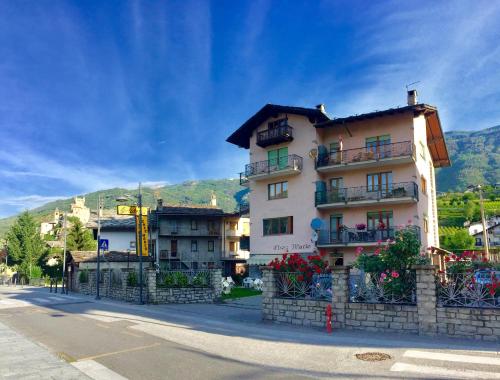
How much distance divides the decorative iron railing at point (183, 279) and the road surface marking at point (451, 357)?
16.1 meters

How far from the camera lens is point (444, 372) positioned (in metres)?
8.33

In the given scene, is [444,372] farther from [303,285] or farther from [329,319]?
[303,285]

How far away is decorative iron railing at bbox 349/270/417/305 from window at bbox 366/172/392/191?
19.0 metres

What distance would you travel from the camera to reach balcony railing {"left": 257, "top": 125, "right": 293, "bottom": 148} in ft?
114

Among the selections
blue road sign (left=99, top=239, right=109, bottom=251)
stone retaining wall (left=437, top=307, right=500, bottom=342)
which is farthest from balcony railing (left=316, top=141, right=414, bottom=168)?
stone retaining wall (left=437, top=307, right=500, bottom=342)

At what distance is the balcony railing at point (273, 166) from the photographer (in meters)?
34.3

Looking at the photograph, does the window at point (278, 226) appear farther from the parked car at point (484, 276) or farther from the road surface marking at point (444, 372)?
the road surface marking at point (444, 372)

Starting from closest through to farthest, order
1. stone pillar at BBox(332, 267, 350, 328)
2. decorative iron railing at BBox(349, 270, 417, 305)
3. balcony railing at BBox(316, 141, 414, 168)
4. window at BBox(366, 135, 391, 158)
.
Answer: decorative iron railing at BBox(349, 270, 417, 305)
stone pillar at BBox(332, 267, 350, 328)
balcony railing at BBox(316, 141, 414, 168)
window at BBox(366, 135, 391, 158)

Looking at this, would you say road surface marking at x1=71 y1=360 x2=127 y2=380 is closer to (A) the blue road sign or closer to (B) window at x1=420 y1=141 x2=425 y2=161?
(A) the blue road sign

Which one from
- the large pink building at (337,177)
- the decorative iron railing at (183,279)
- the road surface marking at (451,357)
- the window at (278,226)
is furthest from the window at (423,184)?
the road surface marking at (451,357)

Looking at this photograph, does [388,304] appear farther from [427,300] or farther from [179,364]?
[179,364]

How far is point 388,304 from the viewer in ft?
42.6

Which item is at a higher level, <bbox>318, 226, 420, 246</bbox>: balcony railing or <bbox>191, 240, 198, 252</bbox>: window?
<bbox>318, 226, 420, 246</bbox>: balcony railing

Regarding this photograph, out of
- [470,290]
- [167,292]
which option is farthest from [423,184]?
[470,290]
